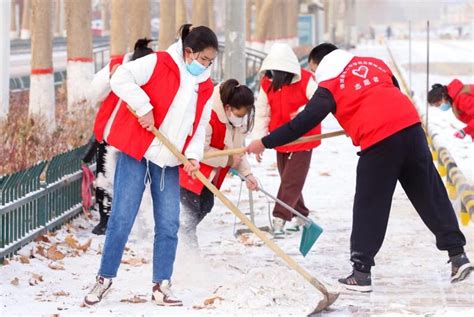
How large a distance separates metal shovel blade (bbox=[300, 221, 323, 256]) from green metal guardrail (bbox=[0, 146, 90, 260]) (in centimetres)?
208

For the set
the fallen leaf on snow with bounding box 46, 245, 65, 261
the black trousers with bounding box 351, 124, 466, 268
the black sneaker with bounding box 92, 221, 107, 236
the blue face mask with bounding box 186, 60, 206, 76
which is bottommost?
the black sneaker with bounding box 92, 221, 107, 236

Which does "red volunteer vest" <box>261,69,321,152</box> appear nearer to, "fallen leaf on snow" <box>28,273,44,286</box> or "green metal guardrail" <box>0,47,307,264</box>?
"green metal guardrail" <box>0,47,307,264</box>

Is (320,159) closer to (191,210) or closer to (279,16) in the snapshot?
(191,210)

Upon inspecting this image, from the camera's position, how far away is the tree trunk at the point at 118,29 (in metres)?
20.6

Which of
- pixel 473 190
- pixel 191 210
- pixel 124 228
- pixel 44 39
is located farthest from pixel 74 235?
pixel 44 39

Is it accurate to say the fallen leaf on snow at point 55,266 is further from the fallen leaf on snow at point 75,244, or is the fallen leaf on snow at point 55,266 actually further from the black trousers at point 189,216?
the black trousers at point 189,216

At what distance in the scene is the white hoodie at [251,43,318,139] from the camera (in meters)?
10.5

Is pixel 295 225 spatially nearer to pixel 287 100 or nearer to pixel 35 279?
pixel 287 100

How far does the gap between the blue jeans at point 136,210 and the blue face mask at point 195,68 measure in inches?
24.7

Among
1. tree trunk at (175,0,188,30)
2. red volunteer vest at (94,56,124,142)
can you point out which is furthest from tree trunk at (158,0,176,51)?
red volunteer vest at (94,56,124,142)

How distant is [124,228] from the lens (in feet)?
24.8

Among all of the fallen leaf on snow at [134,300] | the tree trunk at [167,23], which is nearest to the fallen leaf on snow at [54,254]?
the fallen leaf on snow at [134,300]

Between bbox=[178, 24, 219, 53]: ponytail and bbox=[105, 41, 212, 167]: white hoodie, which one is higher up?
bbox=[178, 24, 219, 53]: ponytail

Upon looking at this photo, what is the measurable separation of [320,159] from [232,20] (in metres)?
2.30
